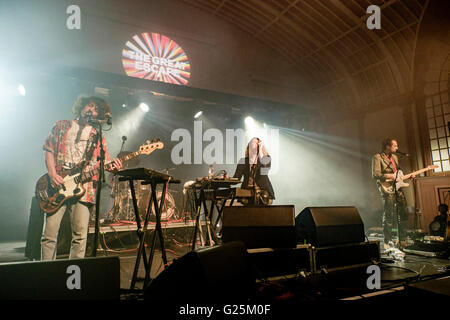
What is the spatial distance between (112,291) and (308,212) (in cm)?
174

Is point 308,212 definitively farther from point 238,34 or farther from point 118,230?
point 238,34

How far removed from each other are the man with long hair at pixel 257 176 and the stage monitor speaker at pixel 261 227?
120 centimetres

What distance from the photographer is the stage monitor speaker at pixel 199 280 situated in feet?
3.79

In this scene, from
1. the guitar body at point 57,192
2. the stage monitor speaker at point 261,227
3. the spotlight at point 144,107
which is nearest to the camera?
the stage monitor speaker at point 261,227

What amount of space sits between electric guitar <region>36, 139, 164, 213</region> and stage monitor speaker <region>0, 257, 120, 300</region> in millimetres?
1135

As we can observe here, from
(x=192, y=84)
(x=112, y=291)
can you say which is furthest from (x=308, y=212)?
(x=192, y=84)

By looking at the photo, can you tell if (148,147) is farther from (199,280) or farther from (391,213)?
(391,213)

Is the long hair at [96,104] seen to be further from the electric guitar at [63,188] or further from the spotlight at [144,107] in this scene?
the spotlight at [144,107]

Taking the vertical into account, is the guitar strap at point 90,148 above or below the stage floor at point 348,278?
above

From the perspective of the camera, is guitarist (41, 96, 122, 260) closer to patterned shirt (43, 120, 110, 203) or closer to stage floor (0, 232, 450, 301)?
patterned shirt (43, 120, 110, 203)

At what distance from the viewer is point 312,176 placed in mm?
9352

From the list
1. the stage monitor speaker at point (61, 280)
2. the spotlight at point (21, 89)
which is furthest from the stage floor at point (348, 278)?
the spotlight at point (21, 89)

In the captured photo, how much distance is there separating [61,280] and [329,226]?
2054 millimetres

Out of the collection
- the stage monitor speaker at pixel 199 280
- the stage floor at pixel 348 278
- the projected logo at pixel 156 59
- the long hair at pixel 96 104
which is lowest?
the stage floor at pixel 348 278
